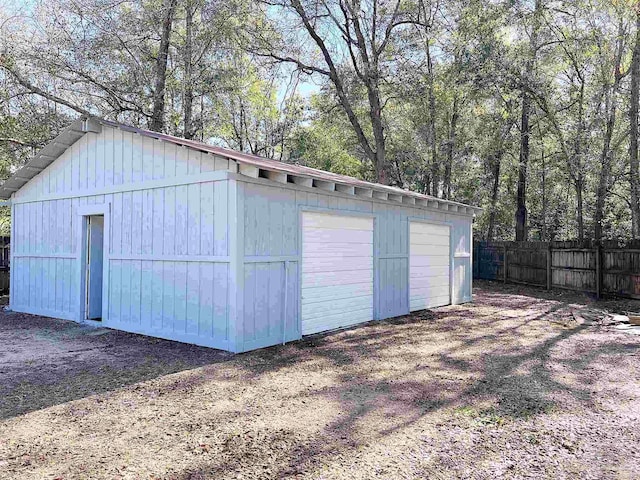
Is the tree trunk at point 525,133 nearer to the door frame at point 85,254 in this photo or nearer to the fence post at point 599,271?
the fence post at point 599,271

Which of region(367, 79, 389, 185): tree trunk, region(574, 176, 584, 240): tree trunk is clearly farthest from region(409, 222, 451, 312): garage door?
region(574, 176, 584, 240): tree trunk

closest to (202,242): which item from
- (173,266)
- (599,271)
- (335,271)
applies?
(173,266)

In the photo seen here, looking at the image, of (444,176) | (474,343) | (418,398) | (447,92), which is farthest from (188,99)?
(418,398)

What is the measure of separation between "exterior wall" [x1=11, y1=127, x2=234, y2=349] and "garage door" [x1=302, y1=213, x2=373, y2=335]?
1502mm

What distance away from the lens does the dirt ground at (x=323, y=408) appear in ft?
9.90

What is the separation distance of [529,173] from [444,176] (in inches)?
136

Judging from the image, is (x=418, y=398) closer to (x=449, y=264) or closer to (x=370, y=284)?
(x=370, y=284)

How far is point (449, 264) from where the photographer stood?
11148 millimetres

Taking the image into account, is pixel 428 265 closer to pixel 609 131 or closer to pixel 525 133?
pixel 609 131

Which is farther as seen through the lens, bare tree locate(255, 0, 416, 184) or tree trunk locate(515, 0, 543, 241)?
bare tree locate(255, 0, 416, 184)

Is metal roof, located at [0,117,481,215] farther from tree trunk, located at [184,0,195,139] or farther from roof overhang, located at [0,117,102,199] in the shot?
tree trunk, located at [184,0,195,139]

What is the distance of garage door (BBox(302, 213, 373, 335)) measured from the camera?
23.6 feet

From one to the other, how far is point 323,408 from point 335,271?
3.78 metres

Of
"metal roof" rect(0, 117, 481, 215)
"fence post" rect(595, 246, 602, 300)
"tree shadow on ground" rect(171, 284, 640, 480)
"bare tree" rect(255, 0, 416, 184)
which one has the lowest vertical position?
"tree shadow on ground" rect(171, 284, 640, 480)
